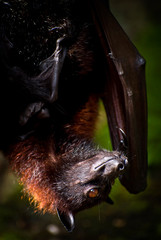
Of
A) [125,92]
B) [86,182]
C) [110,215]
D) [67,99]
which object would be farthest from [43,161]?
[110,215]

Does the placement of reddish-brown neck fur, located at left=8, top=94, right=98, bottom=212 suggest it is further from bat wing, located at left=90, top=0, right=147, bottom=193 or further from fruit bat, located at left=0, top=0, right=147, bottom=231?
bat wing, located at left=90, top=0, right=147, bottom=193

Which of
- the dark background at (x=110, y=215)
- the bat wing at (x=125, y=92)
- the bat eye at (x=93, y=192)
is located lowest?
the dark background at (x=110, y=215)

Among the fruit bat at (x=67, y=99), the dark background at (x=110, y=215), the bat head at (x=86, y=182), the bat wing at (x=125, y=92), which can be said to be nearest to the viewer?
the fruit bat at (x=67, y=99)

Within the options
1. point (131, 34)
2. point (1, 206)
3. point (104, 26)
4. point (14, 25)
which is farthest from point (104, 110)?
point (131, 34)

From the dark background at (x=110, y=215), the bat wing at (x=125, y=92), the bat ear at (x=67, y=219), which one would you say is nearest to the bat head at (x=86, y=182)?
the bat ear at (x=67, y=219)

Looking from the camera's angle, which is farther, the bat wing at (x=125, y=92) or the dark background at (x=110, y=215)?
the dark background at (x=110, y=215)

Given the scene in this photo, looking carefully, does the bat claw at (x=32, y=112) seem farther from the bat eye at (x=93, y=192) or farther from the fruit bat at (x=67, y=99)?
the bat eye at (x=93, y=192)

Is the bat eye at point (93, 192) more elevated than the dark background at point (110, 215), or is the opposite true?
the bat eye at point (93, 192)

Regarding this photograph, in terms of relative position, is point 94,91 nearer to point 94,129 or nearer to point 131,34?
point 94,129
